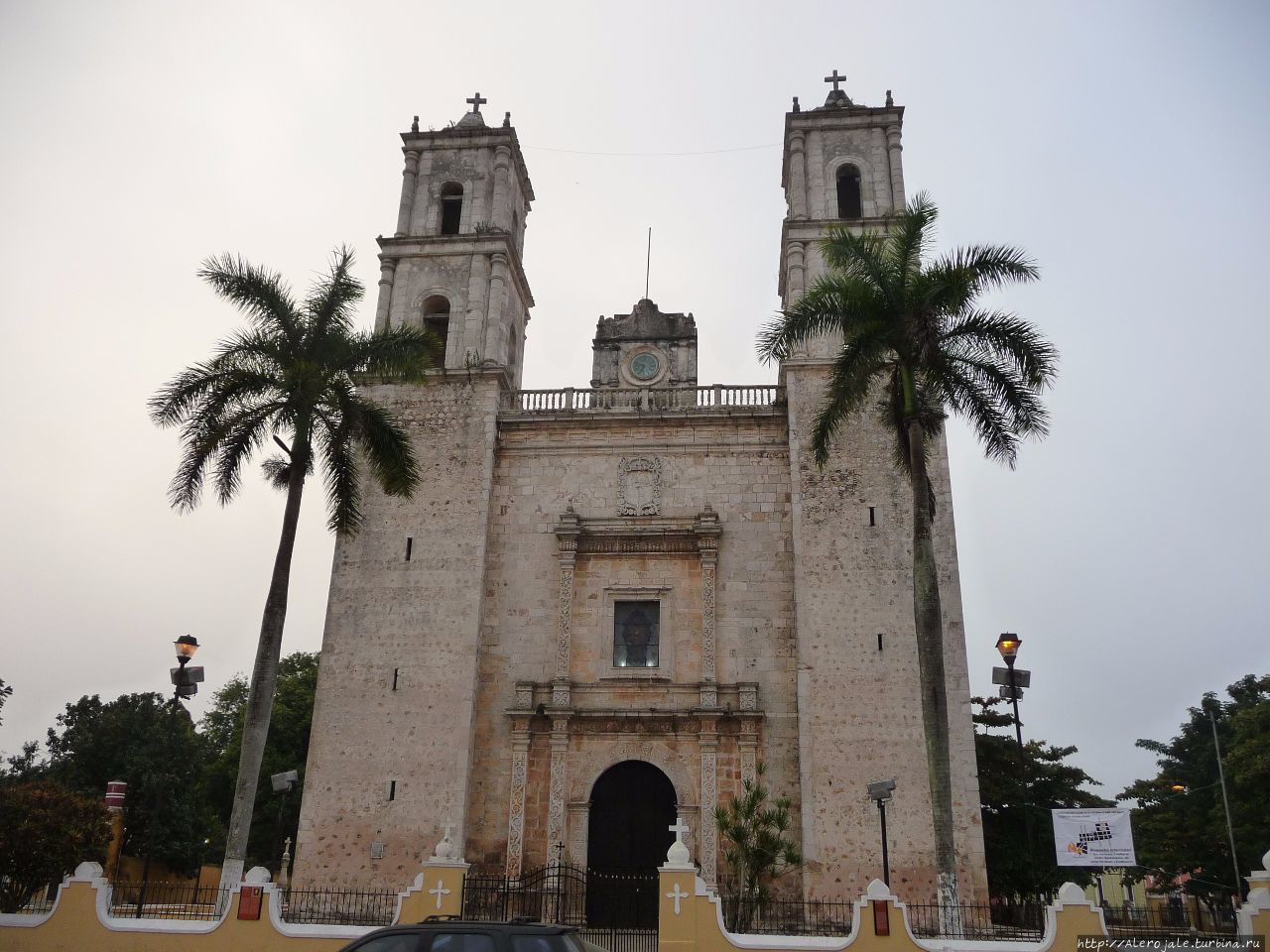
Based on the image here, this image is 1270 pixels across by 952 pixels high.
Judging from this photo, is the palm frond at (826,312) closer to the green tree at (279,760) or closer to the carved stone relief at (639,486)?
the carved stone relief at (639,486)

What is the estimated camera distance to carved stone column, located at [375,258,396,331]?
2530 centimetres

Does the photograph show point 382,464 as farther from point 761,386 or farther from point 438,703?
point 761,386

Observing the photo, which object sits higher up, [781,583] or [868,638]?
[781,583]

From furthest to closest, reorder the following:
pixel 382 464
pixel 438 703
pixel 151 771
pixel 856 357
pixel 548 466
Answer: pixel 151 771 → pixel 548 466 → pixel 438 703 → pixel 382 464 → pixel 856 357

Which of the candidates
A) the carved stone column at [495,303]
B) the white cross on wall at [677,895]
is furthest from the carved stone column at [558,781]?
the carved stone column at [495,303]

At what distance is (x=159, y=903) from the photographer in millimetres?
18469

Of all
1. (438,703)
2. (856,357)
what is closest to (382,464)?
(438,703)

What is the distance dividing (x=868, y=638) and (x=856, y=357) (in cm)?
649

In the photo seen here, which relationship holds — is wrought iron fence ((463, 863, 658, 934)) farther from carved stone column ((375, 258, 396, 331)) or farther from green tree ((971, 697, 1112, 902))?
carved stone column ((375, 258, 396, 331))

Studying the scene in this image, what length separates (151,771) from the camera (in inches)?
1172

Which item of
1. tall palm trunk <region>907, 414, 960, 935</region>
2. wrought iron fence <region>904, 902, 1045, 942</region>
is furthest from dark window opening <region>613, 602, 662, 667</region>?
tall palm trunk <region>907, 414, 960, 935</region>

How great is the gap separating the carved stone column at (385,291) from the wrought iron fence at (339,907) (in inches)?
507

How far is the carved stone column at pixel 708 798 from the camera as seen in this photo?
19625mm

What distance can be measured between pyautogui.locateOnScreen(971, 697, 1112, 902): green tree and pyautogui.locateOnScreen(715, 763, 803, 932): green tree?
6.23m
